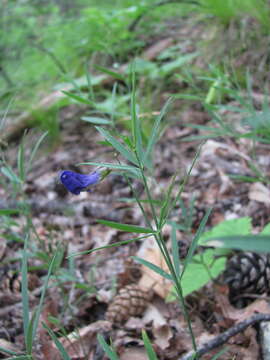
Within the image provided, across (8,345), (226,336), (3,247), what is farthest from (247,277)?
(3,247)

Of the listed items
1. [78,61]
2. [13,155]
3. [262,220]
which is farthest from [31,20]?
[262,220]

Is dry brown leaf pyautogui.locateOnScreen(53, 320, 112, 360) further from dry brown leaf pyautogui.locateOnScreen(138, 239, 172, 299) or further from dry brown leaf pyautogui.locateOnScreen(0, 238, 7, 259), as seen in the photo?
dry brown leaf pyautogui.locateOnScreen(0, 238, 7, 259)

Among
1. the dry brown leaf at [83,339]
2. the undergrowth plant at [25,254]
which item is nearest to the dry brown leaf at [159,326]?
the dry brown leaf at [83,339]

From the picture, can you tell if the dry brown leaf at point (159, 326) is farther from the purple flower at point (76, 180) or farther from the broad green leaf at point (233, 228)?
the purple flower at point (76, 180)

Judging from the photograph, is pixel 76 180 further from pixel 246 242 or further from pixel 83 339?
pixel 83 339

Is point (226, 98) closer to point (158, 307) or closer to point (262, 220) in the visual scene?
point (262, 220)

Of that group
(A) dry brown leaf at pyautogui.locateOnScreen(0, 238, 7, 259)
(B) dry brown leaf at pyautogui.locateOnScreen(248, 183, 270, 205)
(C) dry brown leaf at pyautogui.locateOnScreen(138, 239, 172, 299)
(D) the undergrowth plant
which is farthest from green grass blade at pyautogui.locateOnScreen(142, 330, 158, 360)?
(A) dry brown leaf at pyautogui.locateOnScreen(0, 238, 7, 259)
